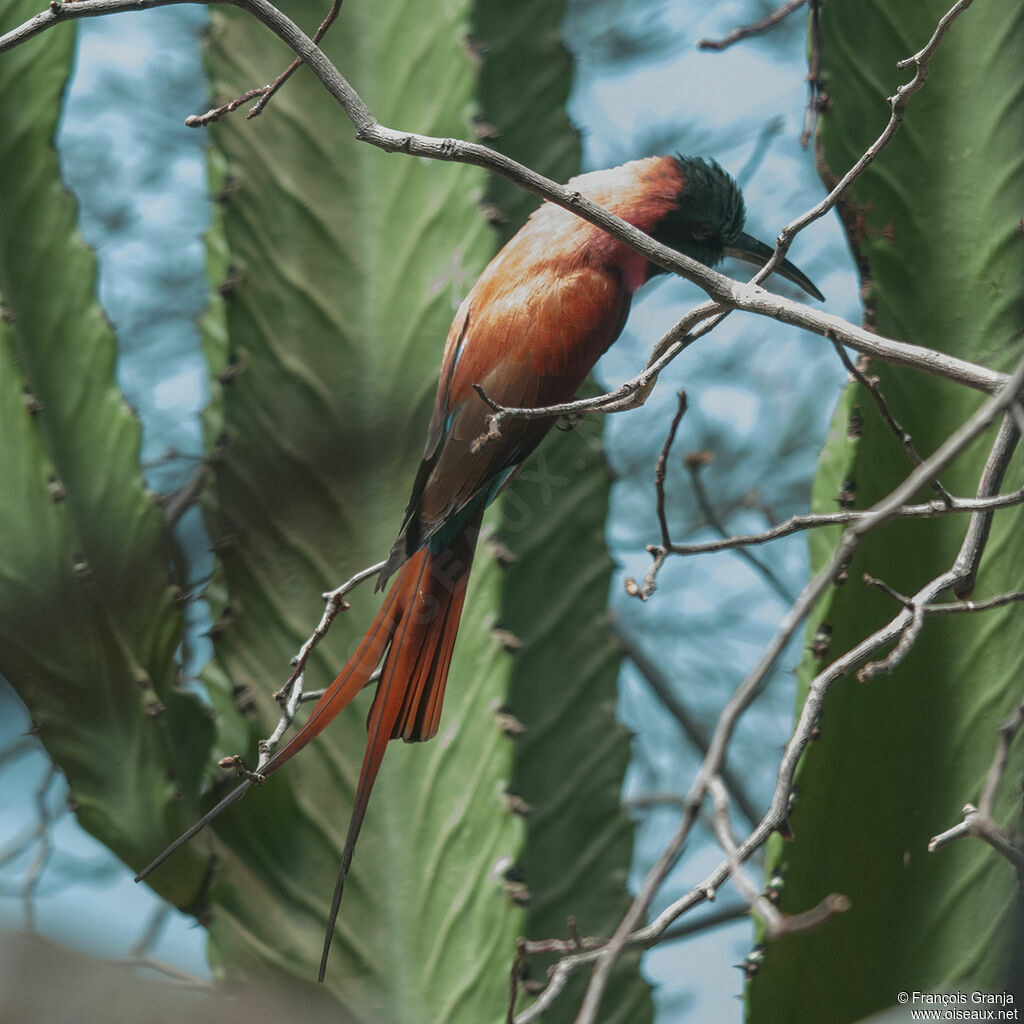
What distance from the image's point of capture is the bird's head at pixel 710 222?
1.11 m

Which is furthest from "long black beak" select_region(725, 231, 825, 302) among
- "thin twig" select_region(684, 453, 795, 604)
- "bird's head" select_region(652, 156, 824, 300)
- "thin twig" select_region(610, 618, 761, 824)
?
"thin twig" select_region(610, 618, 761, 824)

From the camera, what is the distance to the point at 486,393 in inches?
38.2

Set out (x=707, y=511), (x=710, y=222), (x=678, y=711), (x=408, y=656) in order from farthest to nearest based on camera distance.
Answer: (x=678, y=711), (x=707, y=511), (x=710, y=222), (x=408, y=656)

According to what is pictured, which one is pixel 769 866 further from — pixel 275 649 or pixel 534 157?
pixel 534 157

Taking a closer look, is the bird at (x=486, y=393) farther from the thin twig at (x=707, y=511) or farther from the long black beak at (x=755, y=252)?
the thin twig at (x=707, y=511)

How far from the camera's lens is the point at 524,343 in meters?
1.00

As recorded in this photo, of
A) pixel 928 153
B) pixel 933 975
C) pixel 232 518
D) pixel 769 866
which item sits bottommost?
pixel 933 975

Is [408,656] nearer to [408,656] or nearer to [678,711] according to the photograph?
[408,656]

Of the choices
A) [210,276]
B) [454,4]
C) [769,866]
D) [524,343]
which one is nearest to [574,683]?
[769,866]

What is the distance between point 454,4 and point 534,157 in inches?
8.1

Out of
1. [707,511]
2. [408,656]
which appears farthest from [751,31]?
[408,656]

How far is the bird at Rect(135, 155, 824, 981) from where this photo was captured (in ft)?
3.13

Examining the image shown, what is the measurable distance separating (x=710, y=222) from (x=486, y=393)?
321 millimetres

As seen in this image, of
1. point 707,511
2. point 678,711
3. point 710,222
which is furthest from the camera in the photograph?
point 678,711
